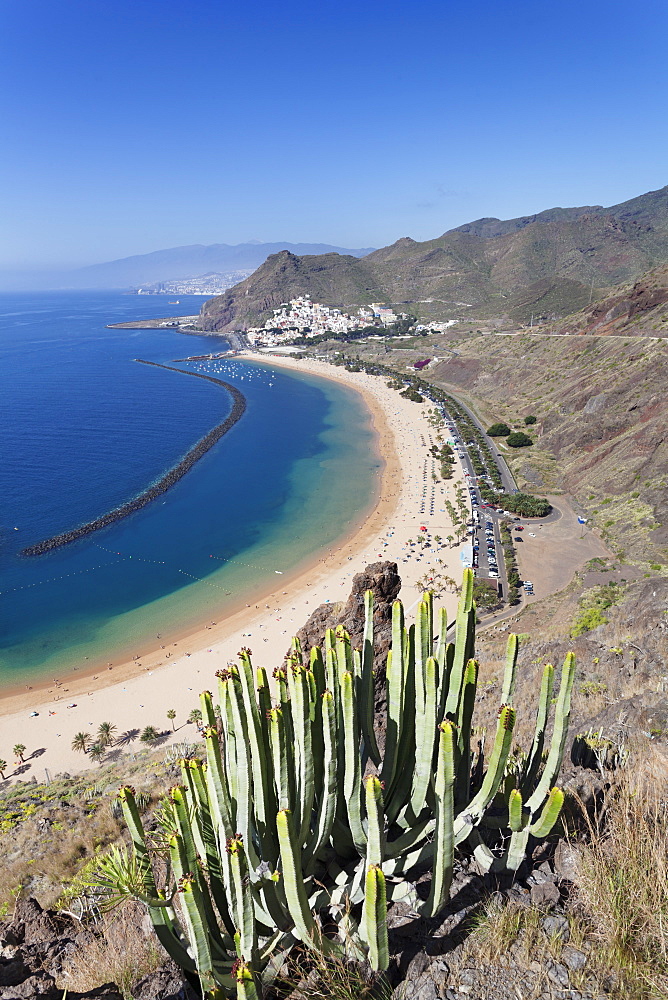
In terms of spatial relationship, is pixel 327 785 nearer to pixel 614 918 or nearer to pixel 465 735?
pixel 465 735

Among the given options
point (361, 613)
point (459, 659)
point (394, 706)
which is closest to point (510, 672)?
point (459, 659)

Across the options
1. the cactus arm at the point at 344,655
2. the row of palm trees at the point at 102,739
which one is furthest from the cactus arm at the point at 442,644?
the row of palm trees at the point at 102,739

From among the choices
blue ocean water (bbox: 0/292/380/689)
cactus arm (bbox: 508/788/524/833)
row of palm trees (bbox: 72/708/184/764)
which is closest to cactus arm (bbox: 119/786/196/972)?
cactus arm (bbox: 508/788/524/833)

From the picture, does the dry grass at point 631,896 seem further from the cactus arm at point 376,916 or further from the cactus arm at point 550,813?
the cactus arm at point 376,916

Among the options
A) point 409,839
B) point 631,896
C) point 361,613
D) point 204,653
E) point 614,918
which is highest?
point 631,896

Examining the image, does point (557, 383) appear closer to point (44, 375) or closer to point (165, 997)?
point (165, 997)

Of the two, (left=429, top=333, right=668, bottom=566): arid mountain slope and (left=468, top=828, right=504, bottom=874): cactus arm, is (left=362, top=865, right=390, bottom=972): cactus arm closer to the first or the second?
(left=468, top=828, right=504, bottom=874): cactus arm
